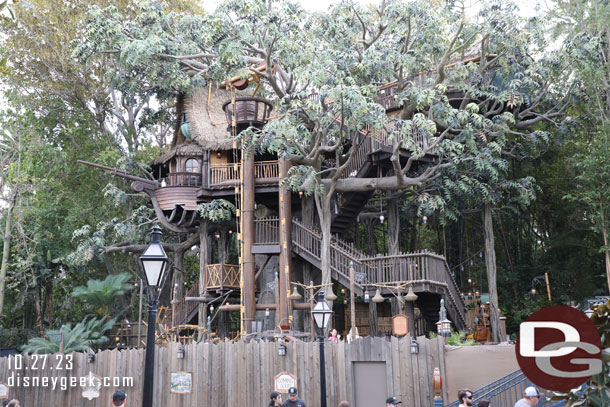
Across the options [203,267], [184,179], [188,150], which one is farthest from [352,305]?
[188,150]

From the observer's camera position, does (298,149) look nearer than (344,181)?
Yes

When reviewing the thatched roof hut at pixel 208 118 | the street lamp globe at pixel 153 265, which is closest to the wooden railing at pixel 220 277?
the thatched roof hut at pixel 208 118

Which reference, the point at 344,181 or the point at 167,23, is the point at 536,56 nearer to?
the point at 344,181

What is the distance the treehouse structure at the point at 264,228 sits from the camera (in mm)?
20344

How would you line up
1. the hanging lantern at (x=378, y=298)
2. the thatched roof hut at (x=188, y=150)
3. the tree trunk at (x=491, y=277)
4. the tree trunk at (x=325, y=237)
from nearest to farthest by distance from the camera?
the hanging lantern at (x=378, y=298) → the tree trunk at (x=325, y=237) → the tree trunk at (x=491, y=277) → the thatched roof hut at (x=188, y=150)

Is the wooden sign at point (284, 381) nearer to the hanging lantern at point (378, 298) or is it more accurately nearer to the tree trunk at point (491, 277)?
the hanging lantern at point (378, 298)

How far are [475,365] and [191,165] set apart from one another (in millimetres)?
16776

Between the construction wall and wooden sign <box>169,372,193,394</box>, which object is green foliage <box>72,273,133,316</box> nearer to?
wooden sign <box>169,372,193,394</box>

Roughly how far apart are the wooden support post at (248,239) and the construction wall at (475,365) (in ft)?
33.5

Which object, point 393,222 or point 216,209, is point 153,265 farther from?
point 393,222

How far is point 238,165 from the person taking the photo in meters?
24.7

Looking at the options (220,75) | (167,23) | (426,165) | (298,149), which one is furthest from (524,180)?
(167,23)

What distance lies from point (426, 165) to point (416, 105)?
16.4 feet

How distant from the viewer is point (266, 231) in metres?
23.2
